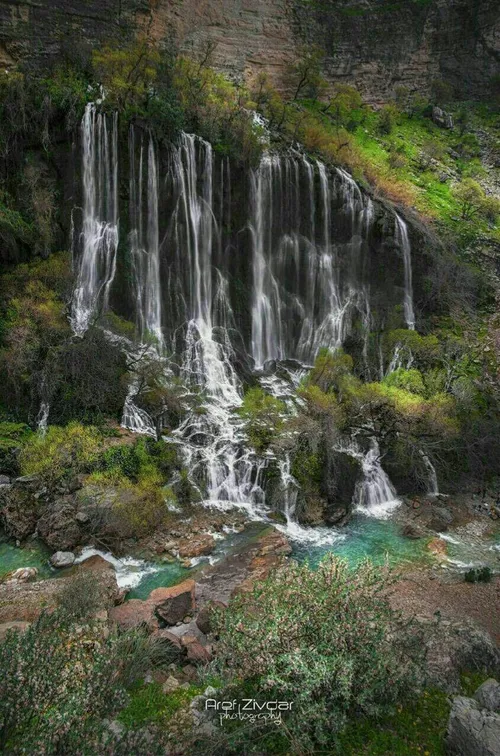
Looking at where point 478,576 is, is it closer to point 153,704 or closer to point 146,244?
point 153,704

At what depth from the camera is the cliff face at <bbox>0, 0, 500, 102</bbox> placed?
35156 millimetres

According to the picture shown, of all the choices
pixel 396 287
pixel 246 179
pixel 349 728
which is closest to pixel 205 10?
pixel 246 179

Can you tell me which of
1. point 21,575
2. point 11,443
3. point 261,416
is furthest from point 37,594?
point 261,416

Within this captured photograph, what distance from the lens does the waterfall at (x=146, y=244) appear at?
22.1m

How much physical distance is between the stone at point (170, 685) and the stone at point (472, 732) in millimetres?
3716

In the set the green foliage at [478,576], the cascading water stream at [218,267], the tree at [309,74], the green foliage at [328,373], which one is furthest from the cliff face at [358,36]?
the green foliage at [478,576]

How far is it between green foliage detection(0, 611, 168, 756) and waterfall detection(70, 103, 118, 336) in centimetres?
1717

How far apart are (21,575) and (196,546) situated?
423 cm

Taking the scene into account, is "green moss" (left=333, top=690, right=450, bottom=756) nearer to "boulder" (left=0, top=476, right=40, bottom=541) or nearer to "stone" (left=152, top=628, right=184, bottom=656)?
"stone" (left=152, top=628, right=184, bottom=656)

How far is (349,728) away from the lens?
5.74 m

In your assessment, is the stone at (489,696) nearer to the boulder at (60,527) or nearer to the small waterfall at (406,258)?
the boulder at (60,527)

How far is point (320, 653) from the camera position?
18.9ft

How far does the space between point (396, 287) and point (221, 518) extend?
16142 millimetres

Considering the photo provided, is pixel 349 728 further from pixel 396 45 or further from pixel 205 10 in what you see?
pixel 396 45
